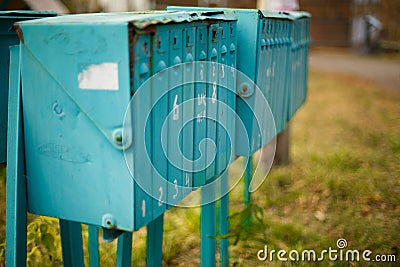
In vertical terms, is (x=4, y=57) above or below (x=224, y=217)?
above

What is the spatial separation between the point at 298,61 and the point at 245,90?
1.50 m

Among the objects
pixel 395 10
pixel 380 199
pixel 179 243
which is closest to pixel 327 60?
pixel 395 10

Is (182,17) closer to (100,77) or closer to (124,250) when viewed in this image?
(100,77)

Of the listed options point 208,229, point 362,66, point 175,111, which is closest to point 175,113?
point 175,111

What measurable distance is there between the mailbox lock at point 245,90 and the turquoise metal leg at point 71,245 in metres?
0.97

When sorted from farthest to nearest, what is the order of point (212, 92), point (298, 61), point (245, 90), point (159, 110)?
point (298, 61) < point (245, 90) < point (212, 92) < point (159, 110)

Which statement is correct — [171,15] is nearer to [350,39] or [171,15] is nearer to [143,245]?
[143,245]

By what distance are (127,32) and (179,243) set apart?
2.38m

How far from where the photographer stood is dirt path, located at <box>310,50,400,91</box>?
1140cm

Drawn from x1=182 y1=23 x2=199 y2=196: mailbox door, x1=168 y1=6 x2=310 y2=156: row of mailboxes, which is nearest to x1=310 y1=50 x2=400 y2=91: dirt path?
x1=168 y1=6 x2=310 y2=156: row of mailboxes

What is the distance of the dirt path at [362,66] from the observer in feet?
37.4

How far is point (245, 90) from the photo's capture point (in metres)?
2.53

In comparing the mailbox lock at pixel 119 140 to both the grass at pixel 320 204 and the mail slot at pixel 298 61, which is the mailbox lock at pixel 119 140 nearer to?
the grass at pixel 320 204

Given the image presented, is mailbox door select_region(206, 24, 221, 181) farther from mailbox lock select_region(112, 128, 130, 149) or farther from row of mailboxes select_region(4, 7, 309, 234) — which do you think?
mailbox lock select_region(112, 128, 130, 149)
